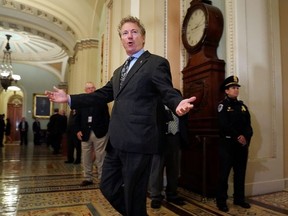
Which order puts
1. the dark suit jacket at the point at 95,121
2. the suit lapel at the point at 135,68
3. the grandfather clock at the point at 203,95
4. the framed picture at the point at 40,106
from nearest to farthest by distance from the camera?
the suit lapel at the point at 135,68 → the grandfather clock at the point at 203,95 → the dark suit jacket at the point at 95,121 → the framed picture at the point at 40,106

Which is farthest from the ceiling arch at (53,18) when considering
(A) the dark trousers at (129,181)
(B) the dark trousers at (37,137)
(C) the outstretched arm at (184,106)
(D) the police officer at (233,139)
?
(C) the outstretched arm at (184,106)

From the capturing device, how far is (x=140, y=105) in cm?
169

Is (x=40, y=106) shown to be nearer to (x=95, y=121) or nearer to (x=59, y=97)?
(x=95, y=121)

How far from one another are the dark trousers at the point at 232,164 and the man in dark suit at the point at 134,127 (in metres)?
1.60

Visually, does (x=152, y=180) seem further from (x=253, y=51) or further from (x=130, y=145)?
(x=253, y=51)

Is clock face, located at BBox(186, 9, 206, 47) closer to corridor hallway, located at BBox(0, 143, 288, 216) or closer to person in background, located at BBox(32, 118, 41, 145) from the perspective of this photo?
corridor hallway, located at BBox(0, 143, 288, 216)

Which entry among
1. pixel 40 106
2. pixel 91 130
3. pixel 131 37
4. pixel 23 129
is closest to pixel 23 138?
pixel 23 129

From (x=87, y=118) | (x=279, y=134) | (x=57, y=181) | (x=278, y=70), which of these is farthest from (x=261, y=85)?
(x=57, y=181)

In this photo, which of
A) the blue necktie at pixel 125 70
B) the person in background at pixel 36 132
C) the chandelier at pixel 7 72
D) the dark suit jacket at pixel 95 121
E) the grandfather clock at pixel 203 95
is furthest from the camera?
Answer: the person in background at pixel 36 132

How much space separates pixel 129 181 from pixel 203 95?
2344 mm

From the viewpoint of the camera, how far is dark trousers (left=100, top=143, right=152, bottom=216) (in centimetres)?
167

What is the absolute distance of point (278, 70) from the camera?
159 inches

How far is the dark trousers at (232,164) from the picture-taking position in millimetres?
3051

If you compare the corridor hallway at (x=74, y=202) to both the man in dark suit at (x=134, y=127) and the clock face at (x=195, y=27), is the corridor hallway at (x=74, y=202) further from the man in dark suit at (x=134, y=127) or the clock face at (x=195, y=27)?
the clock face at (x=195, y=27)
